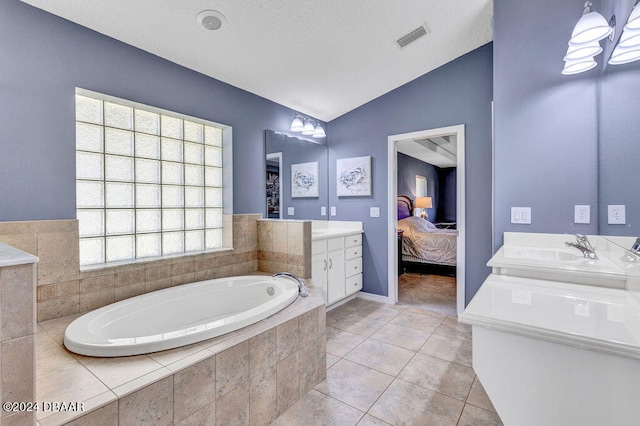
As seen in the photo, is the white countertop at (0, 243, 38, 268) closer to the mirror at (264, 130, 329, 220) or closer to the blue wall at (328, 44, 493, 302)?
the mirror at (264, 130, 329, 220)

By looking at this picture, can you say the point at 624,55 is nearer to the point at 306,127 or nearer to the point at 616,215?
the point at 616,215

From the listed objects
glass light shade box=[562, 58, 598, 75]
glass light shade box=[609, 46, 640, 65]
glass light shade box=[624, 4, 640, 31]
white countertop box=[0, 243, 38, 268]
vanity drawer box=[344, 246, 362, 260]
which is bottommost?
vanity drawer box=[344, 246, 362, 260]

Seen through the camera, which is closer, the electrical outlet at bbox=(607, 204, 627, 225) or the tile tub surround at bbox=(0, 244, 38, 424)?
the tile tub surround at bbox=(0, 244, 38, 424)

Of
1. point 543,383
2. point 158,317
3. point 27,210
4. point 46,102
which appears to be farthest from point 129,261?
point 543,383

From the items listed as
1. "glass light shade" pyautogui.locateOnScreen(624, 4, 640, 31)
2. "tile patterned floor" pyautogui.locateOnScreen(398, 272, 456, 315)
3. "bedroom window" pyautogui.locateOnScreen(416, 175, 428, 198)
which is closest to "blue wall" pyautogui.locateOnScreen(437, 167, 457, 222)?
"bedroom window" pyautogui.locateOnScreen(416, 175, 428, 198)

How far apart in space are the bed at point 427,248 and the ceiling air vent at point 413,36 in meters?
2.84

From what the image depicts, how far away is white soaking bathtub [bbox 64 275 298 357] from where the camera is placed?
4.25ft

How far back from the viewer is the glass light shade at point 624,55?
1.27m

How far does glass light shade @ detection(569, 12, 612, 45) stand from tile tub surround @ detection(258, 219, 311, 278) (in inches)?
82.1

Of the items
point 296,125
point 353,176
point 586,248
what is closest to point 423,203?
point 353,176

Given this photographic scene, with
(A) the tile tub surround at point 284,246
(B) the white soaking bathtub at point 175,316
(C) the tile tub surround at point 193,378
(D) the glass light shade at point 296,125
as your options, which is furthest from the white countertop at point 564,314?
(D) the glass light shade at point 296,125

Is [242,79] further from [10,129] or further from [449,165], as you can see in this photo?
[449,165]

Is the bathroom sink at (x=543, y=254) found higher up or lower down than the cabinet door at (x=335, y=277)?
higher up

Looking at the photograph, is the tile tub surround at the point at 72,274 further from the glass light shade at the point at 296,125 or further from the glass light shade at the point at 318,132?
the glass light shade at the point at 318,132
